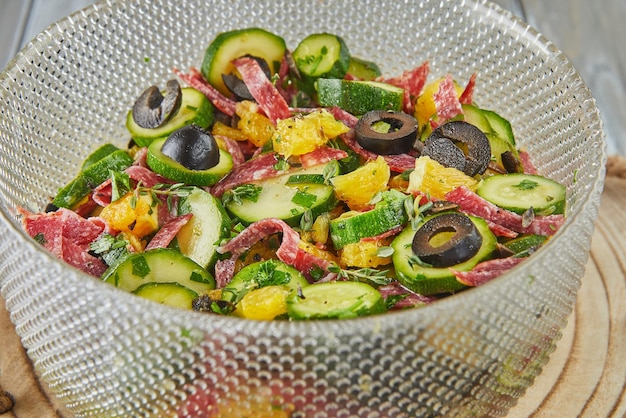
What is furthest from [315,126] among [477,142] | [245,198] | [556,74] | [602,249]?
[602,249]

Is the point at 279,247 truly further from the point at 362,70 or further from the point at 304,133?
the point at 362,70

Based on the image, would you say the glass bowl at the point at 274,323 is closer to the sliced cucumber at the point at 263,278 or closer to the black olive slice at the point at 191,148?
the sliced cucumber at the point at 263,278

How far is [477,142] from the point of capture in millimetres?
3336

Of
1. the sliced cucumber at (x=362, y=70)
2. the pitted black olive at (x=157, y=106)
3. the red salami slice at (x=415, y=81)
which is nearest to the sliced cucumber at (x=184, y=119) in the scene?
the pitted black olive at (x=157, y=106)

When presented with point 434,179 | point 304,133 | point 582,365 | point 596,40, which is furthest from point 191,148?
point 596,40

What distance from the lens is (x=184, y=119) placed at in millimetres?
3732

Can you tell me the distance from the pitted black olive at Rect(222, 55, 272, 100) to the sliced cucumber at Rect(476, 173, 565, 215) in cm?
128

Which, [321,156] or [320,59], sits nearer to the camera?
[321,156]

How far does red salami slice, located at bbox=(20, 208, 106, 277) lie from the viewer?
3098 mm

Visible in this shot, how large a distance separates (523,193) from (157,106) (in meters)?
1.76

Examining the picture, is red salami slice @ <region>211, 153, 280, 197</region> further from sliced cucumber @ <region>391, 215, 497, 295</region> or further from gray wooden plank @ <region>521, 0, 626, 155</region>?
gray wooden plank @ <region>521, 0, 626, 155</region>

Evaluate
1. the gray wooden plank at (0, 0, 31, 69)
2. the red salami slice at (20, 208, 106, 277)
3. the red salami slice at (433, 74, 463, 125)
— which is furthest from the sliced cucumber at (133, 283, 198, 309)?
the gray wooden plank at (0, 0, 31, 69)

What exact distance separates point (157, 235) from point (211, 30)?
1.76m

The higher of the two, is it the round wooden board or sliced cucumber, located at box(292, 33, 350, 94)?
sliced cucumber, located at box(292, 33, 350, 94)
